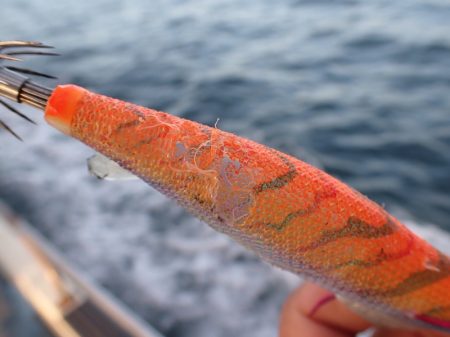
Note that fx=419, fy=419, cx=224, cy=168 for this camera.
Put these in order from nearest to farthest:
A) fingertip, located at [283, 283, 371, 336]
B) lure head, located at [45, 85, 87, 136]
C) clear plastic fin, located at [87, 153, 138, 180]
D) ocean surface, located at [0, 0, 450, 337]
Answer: lure head, located at [45, 85, 87, 136] < clear plastic fin, located at [87, 153, 138, 180] < fingertip, located at [283, 283, 371, 336] < ocean surface, located at [0, 0, 450, 337]

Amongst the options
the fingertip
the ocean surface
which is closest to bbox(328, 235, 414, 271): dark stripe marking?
the fingertip

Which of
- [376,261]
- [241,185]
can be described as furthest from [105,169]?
[376,261]

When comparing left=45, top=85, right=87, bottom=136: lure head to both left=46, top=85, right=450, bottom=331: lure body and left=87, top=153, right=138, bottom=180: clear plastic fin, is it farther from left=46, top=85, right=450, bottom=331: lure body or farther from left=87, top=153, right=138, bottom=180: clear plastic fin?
left=87, top=153, right=138, bottom=180: clear plastic fin

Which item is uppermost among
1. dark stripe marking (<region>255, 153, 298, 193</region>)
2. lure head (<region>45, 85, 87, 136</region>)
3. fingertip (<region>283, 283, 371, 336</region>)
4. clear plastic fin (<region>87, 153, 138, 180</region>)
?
lure head (<region>45, 85, 87, 136</region>)

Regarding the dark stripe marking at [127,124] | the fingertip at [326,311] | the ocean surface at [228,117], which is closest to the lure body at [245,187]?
the dark stripe marking at [127,124]

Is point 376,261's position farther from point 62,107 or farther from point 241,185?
point 62,107

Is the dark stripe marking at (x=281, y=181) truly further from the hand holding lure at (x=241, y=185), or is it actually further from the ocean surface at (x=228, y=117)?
the ocean surface at (x=228, y=117)

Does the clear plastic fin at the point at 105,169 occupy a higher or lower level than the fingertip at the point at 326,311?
higher
